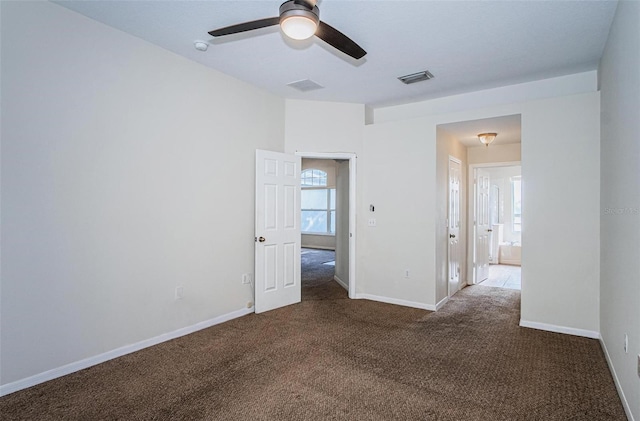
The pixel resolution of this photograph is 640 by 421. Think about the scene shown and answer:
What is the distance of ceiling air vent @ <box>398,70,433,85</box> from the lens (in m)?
3.92

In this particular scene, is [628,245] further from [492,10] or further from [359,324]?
[359,324]

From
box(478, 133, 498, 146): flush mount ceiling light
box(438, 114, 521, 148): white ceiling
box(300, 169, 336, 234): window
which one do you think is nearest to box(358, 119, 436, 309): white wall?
box(438, 114, 521, 148): white ceiling

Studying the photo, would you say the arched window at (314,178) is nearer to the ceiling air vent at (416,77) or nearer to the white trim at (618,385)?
the ceiling air vent at (416,77)

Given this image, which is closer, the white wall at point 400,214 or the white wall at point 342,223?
the white wall at point 400,214

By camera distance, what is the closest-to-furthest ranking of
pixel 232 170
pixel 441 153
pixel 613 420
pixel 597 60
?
pixel 613 420 < pixel 597 60 < pixel 232 170 < pixel 441 153

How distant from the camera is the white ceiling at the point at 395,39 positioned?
2.66 metres

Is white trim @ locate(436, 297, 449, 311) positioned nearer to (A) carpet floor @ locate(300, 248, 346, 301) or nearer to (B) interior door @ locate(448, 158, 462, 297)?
(B) interior door @ locate(448, 158, 462, 297)

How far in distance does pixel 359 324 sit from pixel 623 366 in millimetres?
2262

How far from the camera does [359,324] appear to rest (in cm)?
395

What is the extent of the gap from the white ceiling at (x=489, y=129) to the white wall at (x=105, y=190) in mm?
2854

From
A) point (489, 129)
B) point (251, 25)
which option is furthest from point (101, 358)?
point (489, 129)

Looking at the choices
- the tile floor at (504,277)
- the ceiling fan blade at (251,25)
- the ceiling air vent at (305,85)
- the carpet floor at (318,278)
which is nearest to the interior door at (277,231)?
the carpet floor at (318,278)

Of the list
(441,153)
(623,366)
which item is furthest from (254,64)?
(623,366)

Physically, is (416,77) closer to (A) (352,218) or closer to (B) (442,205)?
(B) (442,205)
